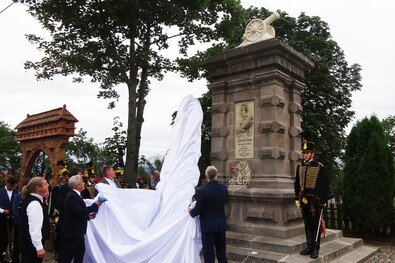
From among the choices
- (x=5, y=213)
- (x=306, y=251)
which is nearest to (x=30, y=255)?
(x=5, y=213)

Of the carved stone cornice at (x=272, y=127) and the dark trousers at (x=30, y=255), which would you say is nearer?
the dark trousers at (x=30, y=255)

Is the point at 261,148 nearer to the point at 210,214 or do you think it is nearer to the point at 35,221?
the point at 210,214

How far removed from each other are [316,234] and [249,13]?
20.7 meters

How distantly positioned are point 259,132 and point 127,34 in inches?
423

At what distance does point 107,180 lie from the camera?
7617 mm

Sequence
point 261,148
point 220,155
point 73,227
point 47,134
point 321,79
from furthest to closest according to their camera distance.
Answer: point 321,79 → point 47,134 → point 220,155 → point 261,148 → point 73,227

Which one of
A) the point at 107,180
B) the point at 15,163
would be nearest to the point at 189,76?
the point at 107,180

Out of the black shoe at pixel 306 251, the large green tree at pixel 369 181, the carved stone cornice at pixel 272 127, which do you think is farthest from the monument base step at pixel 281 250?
the large green tree at pixel 369 181

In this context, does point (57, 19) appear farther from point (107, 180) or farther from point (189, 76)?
point (107, 180)

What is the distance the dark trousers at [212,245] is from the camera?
6.21 meters

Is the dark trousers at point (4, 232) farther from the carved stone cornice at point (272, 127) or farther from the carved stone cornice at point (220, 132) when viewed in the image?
the carved stone cornice at point (272, 127)

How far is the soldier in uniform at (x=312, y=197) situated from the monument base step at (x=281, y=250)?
0.30 metres

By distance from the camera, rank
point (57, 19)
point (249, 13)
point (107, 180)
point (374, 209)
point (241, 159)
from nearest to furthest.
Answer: point (107, 180) < point (241, 159) < point (374, 209) < point (57, 19) < point (249, 13)

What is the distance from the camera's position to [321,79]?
2108cm
